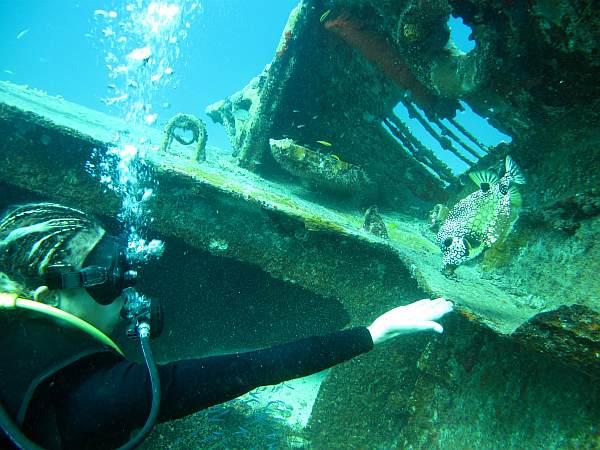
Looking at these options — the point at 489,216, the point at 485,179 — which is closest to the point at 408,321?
the point at 489,216

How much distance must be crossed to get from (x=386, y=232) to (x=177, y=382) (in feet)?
9.66

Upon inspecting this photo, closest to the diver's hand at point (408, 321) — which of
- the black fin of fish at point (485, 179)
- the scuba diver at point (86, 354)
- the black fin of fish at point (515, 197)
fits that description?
the scuba diver at point (86, 354)

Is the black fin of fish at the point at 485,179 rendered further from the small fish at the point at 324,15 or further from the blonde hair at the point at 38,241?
the blonde hair at the point at 38,241

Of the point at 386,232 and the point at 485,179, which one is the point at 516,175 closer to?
the point at 485,179

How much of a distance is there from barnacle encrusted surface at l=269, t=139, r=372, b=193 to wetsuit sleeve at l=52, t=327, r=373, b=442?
2876mm

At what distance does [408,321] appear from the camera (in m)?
2.09

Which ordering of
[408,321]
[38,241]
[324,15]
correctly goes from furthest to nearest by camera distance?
[324,15] < [408,321] < [38,241]

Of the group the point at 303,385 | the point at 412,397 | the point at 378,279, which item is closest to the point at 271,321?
the point at 303,385

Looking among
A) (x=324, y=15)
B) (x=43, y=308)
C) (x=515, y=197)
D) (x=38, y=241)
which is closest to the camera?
(x=43, y=308)

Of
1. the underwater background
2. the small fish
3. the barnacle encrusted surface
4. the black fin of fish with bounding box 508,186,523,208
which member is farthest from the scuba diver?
the small fish

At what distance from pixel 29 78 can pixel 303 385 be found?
4504 inches

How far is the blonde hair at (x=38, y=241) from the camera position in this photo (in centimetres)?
155

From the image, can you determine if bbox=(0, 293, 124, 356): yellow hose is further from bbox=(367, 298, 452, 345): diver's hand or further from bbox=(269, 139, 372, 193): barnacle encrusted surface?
bbox=(269, 139, 372, 193): barnacle encrusted surface

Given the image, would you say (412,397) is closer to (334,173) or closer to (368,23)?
(334,173)
